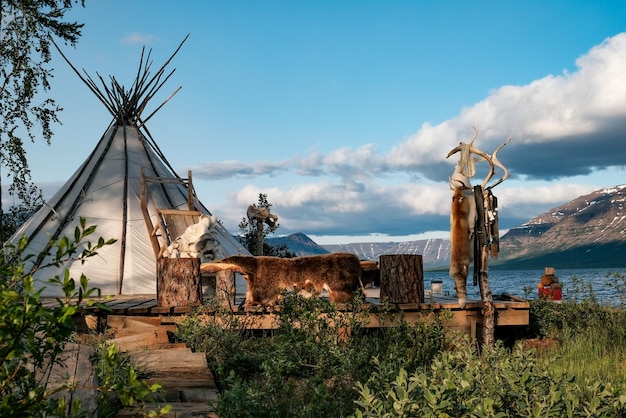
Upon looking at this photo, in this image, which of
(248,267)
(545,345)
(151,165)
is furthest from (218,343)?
(151,165)

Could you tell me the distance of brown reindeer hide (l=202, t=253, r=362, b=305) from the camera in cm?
824

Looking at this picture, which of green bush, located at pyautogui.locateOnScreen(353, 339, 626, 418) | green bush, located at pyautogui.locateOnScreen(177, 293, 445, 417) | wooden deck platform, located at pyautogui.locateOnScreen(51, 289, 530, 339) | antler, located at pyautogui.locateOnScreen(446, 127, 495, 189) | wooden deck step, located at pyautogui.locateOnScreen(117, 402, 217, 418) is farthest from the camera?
wooden deck platform, located at pyautogui.locateOnScreen(51, 289, 530, 339)

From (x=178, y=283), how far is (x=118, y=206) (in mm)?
5731

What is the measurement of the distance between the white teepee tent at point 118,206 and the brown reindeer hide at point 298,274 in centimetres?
459

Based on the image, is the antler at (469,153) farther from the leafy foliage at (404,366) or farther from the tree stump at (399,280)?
the leafy foliage at (404,366)

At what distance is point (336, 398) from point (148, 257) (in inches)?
309

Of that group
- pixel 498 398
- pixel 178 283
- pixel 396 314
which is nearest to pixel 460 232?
pixel 396 314

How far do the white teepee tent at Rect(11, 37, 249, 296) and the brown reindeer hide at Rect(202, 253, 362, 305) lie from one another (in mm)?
4595

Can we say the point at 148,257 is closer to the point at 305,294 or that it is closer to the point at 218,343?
the point at 305,294

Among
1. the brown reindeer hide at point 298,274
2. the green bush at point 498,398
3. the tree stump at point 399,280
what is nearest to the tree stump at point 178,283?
the brown reindeer hide at point 298,274

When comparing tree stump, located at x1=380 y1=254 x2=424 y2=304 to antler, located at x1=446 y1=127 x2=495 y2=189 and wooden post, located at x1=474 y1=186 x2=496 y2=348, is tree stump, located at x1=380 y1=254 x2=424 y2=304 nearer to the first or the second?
wooden post, located at x1=474 y1=186 x2=496 y2=348

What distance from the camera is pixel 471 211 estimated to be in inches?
301

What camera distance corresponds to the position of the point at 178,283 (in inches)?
325

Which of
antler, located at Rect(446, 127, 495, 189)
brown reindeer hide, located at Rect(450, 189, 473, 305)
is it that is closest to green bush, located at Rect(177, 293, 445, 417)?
brown reindeer hide, located at Rect(450, 189, 473, 305)
